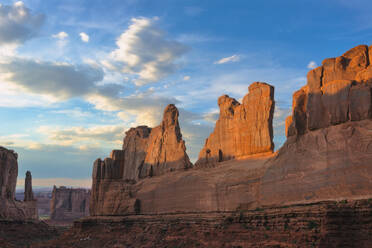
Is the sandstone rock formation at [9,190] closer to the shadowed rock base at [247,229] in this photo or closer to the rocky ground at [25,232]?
the rocky ground at [25,232]

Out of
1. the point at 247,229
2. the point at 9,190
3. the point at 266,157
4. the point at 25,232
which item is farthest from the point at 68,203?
the point at 247,229

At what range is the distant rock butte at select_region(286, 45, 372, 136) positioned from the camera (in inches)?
736

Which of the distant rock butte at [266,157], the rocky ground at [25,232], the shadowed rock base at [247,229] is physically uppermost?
the distant rock butte at [266,157]

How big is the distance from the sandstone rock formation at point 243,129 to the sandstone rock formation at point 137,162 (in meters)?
3.45

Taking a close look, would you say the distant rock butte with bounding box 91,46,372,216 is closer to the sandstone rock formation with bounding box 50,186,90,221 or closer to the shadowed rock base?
the shadowed rock base

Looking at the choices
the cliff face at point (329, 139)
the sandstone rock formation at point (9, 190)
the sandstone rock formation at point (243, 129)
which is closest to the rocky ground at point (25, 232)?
the sandstone rock formation at point (9, 190)

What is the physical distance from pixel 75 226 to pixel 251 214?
21.3m

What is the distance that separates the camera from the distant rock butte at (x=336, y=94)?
61.3ft

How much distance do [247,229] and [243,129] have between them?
22.9 ft

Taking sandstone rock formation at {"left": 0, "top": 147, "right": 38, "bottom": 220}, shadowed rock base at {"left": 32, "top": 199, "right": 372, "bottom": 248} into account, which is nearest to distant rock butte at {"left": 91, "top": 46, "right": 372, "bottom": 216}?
shadowed rock base at {"left": 32, "top": 199, "right": 372, "bottom": 248}

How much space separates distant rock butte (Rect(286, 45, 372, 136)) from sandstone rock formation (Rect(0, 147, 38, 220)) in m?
40.0

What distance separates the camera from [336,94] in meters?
19.5

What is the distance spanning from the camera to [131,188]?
3453cm

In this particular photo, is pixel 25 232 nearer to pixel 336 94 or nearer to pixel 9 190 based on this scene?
pixel 9 190
